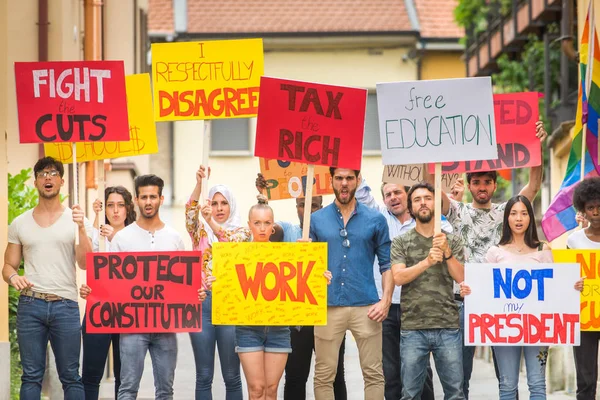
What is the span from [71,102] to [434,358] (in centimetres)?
335

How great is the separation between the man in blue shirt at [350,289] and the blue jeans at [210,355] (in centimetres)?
69

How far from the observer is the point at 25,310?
9805 mm

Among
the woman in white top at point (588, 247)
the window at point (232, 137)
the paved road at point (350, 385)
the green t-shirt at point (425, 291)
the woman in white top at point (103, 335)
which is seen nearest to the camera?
→ the green t-shirt at point (425, 291)

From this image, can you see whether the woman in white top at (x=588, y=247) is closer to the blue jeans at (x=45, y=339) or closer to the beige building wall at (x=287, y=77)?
the blue jeans at (x=45, y=339)

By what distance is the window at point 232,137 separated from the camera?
31750 mm

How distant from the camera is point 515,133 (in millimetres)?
11375

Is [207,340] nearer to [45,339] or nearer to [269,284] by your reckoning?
[269,284]

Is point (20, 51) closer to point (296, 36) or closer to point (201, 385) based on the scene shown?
point (201, 385)

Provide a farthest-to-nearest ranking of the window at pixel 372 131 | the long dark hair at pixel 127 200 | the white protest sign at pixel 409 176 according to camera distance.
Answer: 1. the window at pixel 372 131
2. the white protest sign at pixel 409 176
3. the long dark hair at pixel 127 200

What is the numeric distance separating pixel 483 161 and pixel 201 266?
2455 mm

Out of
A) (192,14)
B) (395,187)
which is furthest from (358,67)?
(395,187)

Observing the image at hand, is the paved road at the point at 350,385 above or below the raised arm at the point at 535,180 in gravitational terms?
below

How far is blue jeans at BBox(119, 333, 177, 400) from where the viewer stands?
9719 millimetres

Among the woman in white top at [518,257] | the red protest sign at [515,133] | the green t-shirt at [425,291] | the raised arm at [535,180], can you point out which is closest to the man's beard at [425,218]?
the green t-shirt at [425,291]
